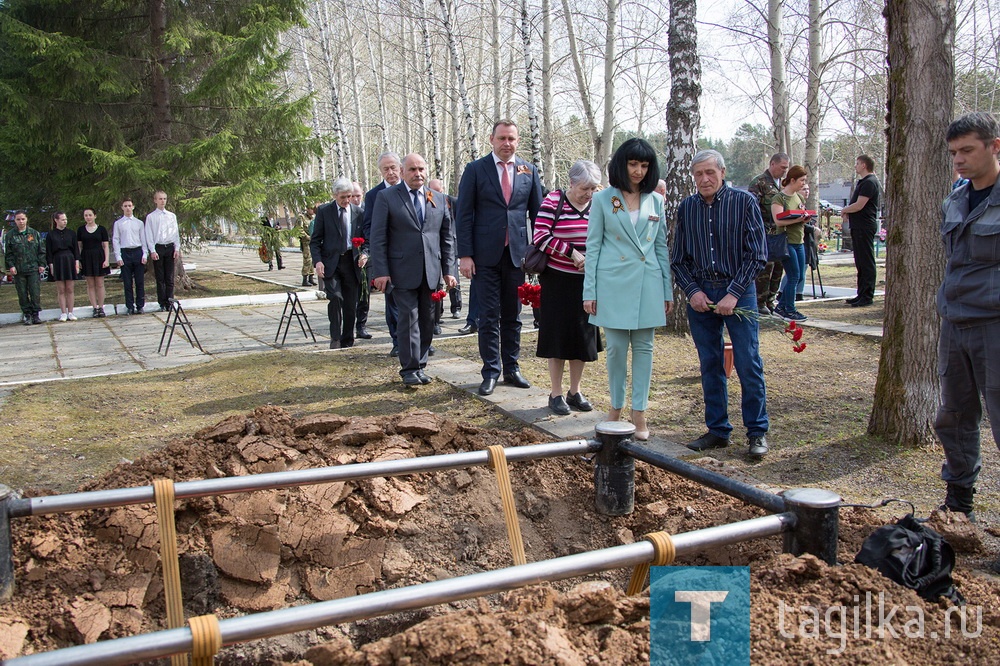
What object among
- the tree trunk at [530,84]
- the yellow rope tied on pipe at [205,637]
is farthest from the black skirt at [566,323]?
the tree trunk at [530,84]

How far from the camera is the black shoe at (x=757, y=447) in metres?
4.87

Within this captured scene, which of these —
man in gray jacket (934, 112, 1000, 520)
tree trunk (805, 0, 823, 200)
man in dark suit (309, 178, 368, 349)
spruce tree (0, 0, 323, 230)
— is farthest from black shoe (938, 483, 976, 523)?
tree trunk (805, 0, 823, 200)

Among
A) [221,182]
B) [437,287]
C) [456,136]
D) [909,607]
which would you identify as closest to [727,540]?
[909,607]

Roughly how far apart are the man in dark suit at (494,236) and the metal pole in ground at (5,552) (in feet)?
→ 12.3

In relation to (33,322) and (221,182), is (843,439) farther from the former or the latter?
(221,182)

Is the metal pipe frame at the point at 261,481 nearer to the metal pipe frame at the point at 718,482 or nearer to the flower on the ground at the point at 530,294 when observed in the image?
the metal pipe frame at the point at 718,482

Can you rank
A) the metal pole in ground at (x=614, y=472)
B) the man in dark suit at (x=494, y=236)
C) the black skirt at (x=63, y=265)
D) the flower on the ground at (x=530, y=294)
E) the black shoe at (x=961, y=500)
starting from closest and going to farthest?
the metal pole in ground at (x=614, y=472) < the black shoe at (x=961, y=500) < the flower on the ground at (x=530, y=294) < the man in dark suit at (x=494, y=236) < the black skirt at (x=63, y=265)

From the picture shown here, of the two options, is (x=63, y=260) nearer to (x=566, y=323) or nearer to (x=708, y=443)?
(x=566, y=323)

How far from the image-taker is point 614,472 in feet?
12.2

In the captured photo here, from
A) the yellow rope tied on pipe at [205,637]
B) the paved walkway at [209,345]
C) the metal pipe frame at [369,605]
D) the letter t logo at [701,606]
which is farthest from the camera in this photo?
the paved walkway at [209,345]

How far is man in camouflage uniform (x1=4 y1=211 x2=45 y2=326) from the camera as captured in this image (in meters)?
12.8

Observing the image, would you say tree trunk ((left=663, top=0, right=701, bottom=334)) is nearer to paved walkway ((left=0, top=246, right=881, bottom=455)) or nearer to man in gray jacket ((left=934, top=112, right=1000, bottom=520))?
paved walkway ((left=0, top=246, right=881, bottom=455))

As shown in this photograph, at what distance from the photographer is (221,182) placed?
17375 mm

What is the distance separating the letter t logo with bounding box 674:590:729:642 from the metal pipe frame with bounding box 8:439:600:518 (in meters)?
1.12
